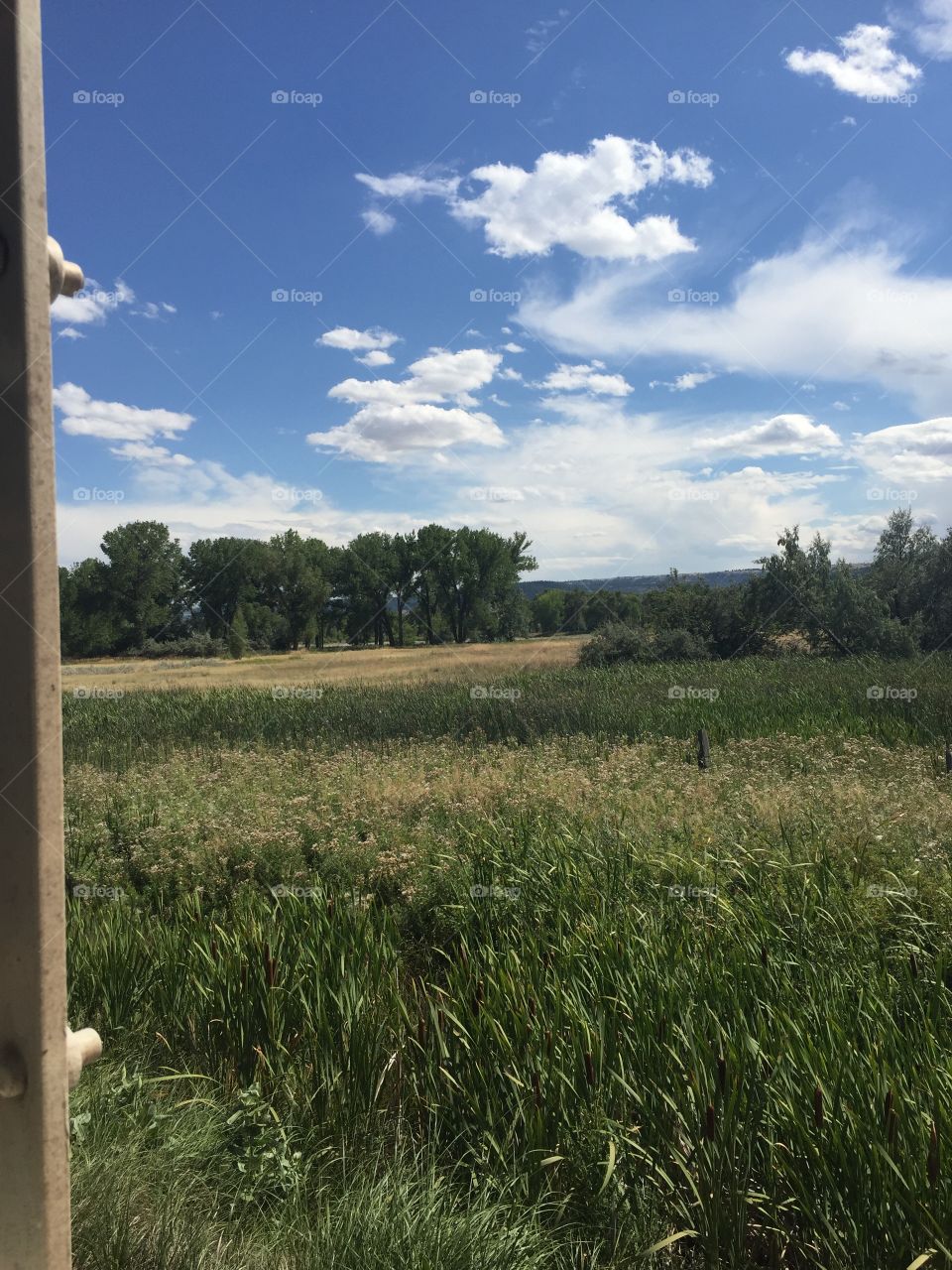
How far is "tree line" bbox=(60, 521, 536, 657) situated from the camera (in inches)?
2039

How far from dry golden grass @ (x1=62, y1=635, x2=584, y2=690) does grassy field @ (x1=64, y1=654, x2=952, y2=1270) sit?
18.2 metres

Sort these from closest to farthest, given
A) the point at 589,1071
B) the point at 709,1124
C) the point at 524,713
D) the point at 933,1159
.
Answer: the point at 933,1159
the point at 709,1124
the point at 589,1071
the point at 524,713

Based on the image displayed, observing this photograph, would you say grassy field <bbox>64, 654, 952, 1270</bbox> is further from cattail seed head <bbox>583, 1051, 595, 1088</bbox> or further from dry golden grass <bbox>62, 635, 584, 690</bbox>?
dry golden grass <bbox>62, 635, 584, 690</bbox>

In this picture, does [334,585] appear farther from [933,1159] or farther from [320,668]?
[933,1159]

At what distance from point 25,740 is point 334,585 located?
61.4 m

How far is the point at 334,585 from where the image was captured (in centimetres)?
6203

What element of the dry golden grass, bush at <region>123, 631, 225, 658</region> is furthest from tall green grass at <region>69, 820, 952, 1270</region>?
bush at <region>123, 631, 225, 658</region>

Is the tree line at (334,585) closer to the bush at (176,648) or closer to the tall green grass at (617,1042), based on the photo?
the bush at (176,648)

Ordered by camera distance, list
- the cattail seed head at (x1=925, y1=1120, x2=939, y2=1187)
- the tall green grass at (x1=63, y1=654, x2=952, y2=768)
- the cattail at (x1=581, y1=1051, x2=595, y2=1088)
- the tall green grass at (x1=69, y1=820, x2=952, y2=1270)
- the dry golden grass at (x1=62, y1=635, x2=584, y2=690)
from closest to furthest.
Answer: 1. the cattail seed head at (x1=925, y1=1120, x2=939, y2=1187)
2. the tall green grass at (x1=69, y1=820, x2=952, y2=1270)
3. the cattail at (x1=581, y1=1051, x2=595, y2=1088)
4. the tall green grass at (x1=63, y1=654, x2=952, y2=768)
5. the dry golden grass at (x1=62, y1=635, x2=584, y2=690)

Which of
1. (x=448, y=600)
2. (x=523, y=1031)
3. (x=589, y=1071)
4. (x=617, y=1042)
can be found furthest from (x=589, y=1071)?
(x=448, y=600)

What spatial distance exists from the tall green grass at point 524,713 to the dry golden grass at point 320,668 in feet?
15.1

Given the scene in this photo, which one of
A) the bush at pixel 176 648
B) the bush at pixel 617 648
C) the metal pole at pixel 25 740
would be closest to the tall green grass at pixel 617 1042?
the metal pole at pixel 25 740

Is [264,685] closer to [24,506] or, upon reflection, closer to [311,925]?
[311,925]

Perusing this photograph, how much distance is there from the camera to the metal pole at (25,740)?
1511 millimetres
